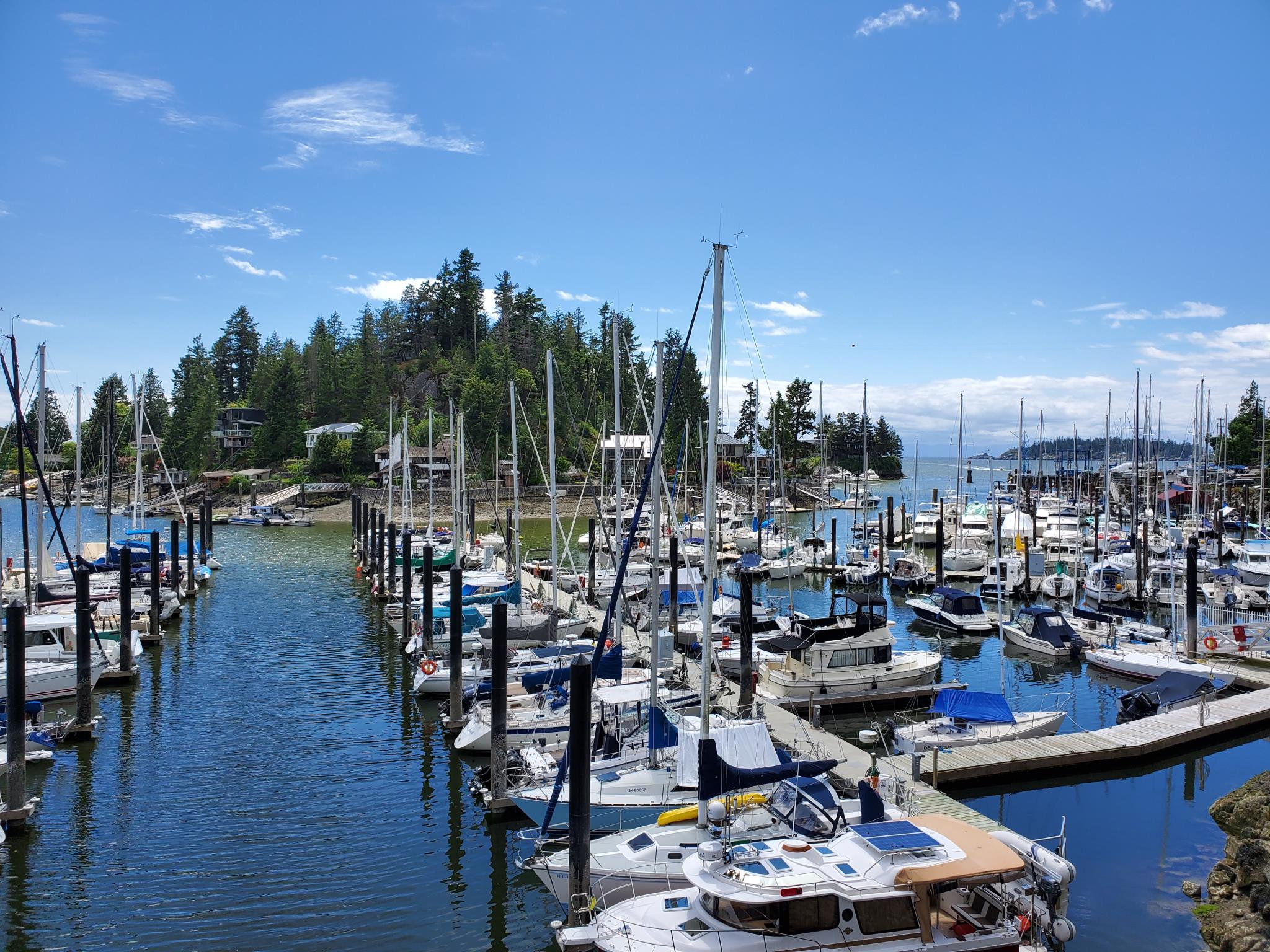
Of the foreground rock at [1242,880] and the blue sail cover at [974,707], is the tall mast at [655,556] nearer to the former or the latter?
the blue sail cover at [974,707]

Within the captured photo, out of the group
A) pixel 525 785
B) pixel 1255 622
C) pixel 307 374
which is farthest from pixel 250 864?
pixel 307 374

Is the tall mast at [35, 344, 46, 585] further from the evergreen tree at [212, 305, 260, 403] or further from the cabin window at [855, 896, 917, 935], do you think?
the evergreen tree at [212, 305, 260, 403]

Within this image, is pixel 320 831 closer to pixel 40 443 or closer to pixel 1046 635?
pixel 40 443

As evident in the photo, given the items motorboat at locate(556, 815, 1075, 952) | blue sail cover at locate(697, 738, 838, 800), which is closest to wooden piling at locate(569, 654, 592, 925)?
motorboat at locate(556, 815, 1075, 952)

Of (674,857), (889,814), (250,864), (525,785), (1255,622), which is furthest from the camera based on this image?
(1255,622)

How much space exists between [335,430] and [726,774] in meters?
118

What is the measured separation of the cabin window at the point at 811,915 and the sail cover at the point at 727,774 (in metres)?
3.65

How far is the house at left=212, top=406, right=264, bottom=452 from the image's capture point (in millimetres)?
135250

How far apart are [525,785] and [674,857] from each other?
628 cm

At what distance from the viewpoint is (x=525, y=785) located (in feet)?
68.5

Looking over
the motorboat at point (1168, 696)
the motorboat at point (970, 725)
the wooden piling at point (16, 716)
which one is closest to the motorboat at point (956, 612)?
the motorboat at point (1168, 696)

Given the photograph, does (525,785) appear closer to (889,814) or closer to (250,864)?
(250,864)

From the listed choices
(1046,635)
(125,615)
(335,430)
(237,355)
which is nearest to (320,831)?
(125,615)

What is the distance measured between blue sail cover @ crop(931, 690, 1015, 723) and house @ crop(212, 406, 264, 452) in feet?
421
